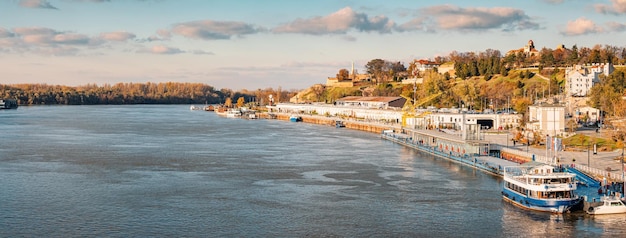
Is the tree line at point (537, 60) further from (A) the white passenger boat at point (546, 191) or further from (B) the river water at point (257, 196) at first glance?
(A) the white passenger boat at point (546, 191)

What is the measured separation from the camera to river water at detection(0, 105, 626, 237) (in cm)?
1831

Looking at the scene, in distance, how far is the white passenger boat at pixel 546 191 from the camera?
786 inches

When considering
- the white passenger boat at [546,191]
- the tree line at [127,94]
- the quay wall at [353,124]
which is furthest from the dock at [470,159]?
the tree line at [127,94]

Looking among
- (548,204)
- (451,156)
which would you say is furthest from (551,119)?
(548,204)

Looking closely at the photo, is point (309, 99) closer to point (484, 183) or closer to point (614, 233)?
point (484, 183)

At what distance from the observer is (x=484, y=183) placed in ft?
84.8

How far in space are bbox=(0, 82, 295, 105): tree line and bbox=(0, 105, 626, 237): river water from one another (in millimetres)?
101696

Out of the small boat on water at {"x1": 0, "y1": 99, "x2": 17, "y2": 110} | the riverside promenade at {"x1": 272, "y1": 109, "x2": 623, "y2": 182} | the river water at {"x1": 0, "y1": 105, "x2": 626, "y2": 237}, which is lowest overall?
the river water at {"x1": 0, "y1": 105, "x2": 626, "y2": 237}

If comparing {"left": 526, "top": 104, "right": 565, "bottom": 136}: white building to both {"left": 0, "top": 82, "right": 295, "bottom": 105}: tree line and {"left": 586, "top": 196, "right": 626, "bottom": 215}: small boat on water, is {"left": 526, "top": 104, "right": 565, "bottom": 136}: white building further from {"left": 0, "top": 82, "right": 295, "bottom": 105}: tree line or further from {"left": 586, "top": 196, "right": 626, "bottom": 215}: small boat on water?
{"left": 0, "top": 82, "right": 295, "bottom": 105}: tree line

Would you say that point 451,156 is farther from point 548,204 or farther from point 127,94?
point 127,94

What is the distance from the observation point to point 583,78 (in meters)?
63.3

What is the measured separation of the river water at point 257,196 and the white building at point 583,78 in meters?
32.8

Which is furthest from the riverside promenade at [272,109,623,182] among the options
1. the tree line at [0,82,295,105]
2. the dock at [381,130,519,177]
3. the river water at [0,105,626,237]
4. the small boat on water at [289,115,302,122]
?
the tree line at [0,82,295,105]

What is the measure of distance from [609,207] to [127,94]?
15383 centimetres
